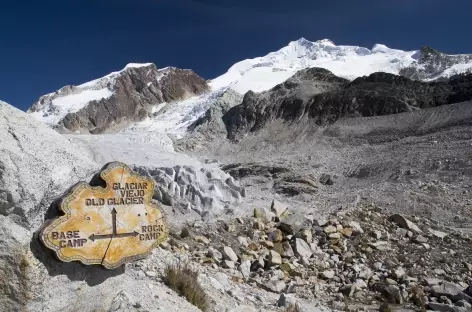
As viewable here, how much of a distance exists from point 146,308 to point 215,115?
4753 centimetres

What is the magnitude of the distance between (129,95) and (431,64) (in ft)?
190

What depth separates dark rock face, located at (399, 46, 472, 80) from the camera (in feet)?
210

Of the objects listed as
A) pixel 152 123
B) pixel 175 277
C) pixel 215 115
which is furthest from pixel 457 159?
pixel 152 123

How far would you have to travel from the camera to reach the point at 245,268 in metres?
8.58

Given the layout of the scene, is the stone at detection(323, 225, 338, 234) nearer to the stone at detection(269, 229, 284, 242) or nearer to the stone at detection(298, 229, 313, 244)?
the stone at detection(298, 229, 313, 244)

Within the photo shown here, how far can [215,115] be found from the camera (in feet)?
170

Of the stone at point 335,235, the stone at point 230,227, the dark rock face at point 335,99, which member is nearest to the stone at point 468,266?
the stone at point 335,235

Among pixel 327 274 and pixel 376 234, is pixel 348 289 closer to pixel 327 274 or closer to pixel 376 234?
pixel 327 274

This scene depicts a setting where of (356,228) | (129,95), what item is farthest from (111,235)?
(129,95)

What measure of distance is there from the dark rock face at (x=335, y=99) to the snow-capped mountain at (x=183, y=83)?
50.9ft

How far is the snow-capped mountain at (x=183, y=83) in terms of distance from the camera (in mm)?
70875

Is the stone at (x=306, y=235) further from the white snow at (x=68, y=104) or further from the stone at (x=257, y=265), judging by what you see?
the white snow at (x=68, y=104)

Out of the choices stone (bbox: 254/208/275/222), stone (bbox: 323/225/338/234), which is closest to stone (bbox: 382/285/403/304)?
stone (bbox: 323/225/338/234)

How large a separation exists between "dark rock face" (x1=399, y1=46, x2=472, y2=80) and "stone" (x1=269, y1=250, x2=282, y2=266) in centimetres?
5970
